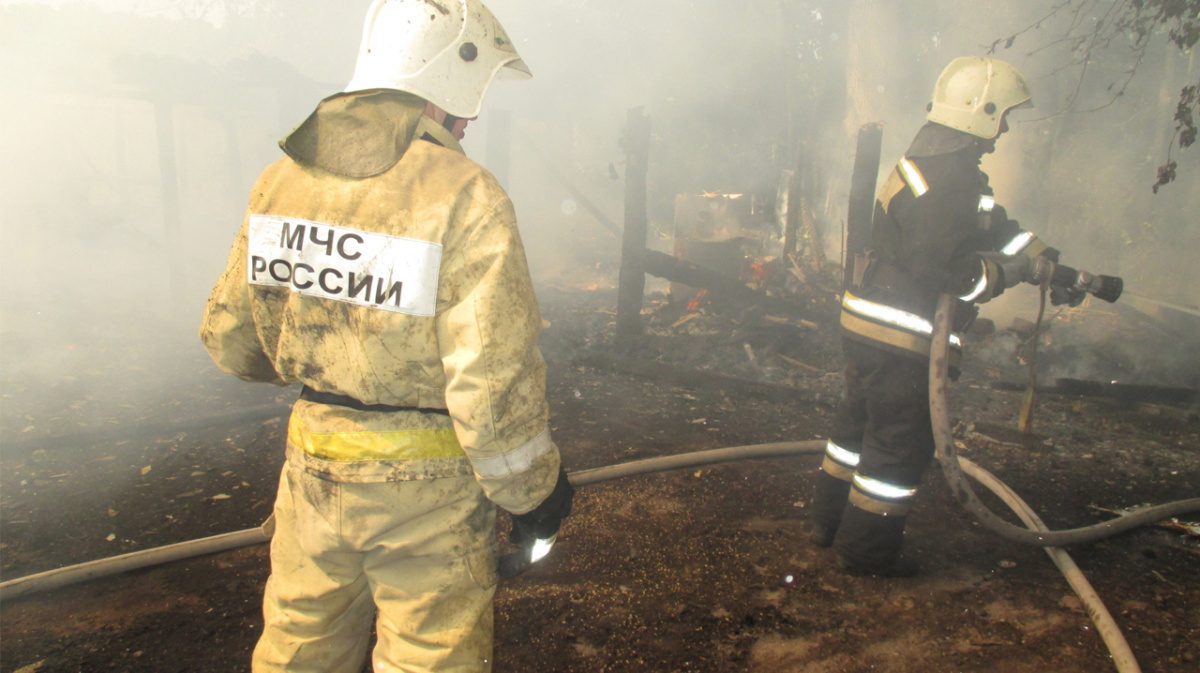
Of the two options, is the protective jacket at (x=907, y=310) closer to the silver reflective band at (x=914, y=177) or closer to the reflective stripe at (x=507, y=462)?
the silver reflective band at (x=914, y=177)

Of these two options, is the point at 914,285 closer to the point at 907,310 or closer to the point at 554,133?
the point at 907,310

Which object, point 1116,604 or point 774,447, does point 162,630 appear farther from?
point 1116,604

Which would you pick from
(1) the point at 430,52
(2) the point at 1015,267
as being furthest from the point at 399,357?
(2) the point at 1015,267

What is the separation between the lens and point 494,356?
1.38 m

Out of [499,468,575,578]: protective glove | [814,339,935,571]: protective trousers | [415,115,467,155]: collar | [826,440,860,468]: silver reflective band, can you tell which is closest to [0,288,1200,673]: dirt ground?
[814,339,935,571]: protective trousers

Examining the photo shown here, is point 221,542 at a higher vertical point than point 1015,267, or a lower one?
lower

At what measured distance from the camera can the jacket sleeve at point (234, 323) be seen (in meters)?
1.63

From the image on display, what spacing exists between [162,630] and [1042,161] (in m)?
11.5

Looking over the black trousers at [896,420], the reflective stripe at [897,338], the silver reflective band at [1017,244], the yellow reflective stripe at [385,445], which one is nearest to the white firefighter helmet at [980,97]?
the silver reflective band at [1017,244]

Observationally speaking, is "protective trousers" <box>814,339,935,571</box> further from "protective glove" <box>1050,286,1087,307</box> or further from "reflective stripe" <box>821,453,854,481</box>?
"protective glove" <box>1050,286,1087,307</box>

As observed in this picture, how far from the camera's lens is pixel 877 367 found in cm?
283

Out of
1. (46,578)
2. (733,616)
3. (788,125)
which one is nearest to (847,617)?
(733,616)

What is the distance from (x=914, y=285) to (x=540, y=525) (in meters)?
2.02

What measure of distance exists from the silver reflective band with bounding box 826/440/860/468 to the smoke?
556cm
